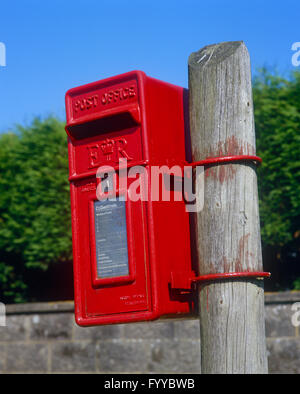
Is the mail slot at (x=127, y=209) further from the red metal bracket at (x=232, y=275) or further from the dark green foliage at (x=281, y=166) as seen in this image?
the dark green foliage at (x=281, y=166)

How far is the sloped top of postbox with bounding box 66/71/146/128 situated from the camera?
9.02 ft

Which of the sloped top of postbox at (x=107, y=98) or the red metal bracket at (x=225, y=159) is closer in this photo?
the red metal bracket at (x=225, y=159)

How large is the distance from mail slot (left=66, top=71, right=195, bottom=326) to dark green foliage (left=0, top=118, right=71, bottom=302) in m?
5.20

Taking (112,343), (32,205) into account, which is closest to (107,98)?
(112,343)

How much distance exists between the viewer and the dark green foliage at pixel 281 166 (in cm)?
693

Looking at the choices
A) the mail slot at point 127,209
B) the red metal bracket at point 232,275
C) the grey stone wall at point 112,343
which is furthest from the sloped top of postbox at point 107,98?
the grey stone wall at point 112,343

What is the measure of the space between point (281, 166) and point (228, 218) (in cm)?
462

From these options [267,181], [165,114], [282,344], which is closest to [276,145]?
[267,181]

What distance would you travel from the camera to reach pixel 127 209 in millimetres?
2709

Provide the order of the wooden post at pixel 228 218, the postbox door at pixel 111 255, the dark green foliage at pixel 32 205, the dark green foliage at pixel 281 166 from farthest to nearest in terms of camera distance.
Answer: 1. the dark green foliage at pixel 32 205
2. the dark green foliage at pixel 281 166
3. the postbox door at pixel 111 255
4. the wooden post at pixel 228 218

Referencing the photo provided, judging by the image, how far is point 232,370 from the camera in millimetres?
2547

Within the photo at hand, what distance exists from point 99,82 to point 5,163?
20.4 ft

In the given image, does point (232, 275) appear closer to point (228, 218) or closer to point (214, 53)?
point (228, 218)

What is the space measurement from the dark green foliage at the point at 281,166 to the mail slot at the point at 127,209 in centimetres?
422
